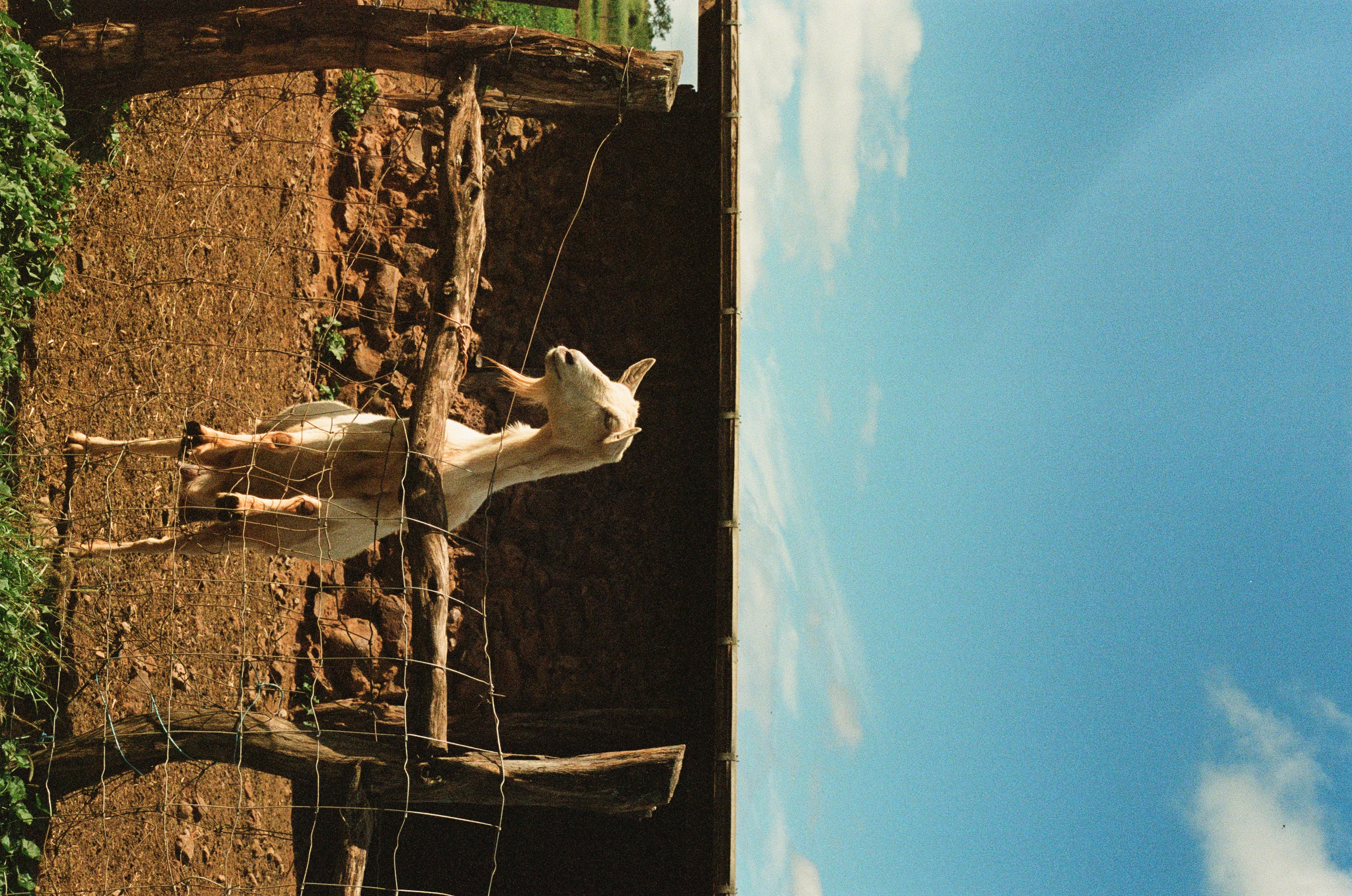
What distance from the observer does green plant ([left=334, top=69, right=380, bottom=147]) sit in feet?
28.1

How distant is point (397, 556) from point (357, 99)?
14.1 ft

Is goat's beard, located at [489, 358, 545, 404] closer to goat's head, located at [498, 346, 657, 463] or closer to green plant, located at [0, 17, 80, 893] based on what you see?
goat's head, located at [498, 346, 657, 463]

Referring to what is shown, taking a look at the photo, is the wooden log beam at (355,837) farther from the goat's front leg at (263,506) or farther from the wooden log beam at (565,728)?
the wooden log beam at (565,728)

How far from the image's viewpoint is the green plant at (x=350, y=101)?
8.56 meters

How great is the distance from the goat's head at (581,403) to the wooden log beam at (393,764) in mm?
1561

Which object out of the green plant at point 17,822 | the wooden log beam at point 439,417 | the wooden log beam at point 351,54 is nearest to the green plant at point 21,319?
the green plant at point 17,822

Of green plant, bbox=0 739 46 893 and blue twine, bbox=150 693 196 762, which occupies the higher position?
blue twine, bbox=150 693 196 762

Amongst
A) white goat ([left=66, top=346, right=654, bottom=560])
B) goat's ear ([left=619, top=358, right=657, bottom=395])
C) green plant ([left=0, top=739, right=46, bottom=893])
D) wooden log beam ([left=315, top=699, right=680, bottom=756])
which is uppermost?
goat's ear ([left=619, top=358, right=657, bottom=395])

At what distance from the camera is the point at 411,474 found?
457cm

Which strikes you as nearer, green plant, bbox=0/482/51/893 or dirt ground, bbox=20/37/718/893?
green plant, bbox=0/482/51/893

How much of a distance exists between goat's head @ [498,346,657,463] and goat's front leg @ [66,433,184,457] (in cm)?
207

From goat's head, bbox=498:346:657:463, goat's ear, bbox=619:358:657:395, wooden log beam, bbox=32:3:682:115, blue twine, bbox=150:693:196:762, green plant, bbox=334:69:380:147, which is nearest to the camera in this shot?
blue twine, bbox=150:693:196:762

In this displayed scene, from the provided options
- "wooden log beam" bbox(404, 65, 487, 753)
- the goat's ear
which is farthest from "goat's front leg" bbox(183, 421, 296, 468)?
the goat's ear

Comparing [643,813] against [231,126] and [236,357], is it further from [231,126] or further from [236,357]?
[231,126]
